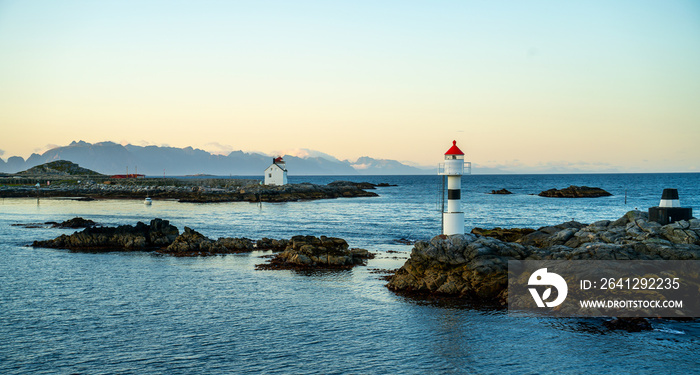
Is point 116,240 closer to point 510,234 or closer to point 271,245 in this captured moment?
point 271,245

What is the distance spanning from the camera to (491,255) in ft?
67.4

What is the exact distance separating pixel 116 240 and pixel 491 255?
24.3 m

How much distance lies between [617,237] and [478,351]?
1306cm

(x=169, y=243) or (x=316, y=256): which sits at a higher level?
(x=316, y=256)

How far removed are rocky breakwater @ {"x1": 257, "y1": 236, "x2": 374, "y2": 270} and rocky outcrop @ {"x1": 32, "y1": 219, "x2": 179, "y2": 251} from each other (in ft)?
31.3

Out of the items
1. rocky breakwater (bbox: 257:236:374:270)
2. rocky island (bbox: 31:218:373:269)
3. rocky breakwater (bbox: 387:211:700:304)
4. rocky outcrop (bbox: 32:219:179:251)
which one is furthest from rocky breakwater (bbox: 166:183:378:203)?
rocky breakwater (bbox: 387:211:700:304)

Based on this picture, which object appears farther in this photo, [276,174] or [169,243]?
[276,174]

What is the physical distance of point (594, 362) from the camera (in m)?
13.1

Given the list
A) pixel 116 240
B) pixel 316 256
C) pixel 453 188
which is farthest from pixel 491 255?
pixel 116 240

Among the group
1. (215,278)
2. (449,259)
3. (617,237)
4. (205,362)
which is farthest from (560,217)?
(205,362)

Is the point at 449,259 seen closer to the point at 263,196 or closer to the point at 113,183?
the point at 263,196

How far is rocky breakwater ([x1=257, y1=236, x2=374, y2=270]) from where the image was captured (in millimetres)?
25688

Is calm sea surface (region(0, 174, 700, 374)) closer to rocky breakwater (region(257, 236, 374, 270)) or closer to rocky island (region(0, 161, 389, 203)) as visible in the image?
rocky breakwater (region(257, 236, 374, 270))

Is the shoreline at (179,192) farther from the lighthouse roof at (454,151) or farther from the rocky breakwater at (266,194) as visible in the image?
the lighthouse roof at (454,151)
